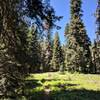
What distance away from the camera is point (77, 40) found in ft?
229

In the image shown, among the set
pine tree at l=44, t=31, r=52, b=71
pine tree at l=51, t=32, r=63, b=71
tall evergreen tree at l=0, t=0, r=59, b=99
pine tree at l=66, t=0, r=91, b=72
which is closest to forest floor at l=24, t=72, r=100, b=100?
tall evergreen tree at l=0, t=0, r=59, b=99

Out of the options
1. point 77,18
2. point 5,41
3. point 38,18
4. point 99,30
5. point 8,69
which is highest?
point 77,18

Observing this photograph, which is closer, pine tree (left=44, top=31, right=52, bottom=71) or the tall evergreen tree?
the tall evergreen tree

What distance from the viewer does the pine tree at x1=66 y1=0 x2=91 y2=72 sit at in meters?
67.1

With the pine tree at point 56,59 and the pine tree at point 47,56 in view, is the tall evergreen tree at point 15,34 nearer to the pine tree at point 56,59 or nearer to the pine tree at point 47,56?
the pine tree at point 56,59

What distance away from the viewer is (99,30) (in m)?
55.8

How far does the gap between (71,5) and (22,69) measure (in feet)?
180

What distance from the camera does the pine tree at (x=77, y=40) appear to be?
220 feet

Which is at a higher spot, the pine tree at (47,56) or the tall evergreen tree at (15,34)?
the pine tree at (47,56)

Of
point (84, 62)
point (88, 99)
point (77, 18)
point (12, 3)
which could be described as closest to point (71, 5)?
point (77, 18)

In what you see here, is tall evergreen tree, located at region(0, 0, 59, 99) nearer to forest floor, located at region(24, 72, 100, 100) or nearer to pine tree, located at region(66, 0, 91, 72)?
forest floor, located at region(24, 72, 100, 100)

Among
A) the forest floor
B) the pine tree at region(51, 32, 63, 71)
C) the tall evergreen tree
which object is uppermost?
the pine tree at region(51, 32, 63, 71)

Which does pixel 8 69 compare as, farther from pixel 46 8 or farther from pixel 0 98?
pixel 46 8

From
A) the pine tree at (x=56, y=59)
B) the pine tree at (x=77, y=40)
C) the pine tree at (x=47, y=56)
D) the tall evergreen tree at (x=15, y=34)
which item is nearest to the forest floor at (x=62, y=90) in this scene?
the tall evergreen tree at (x=15, y=34)
